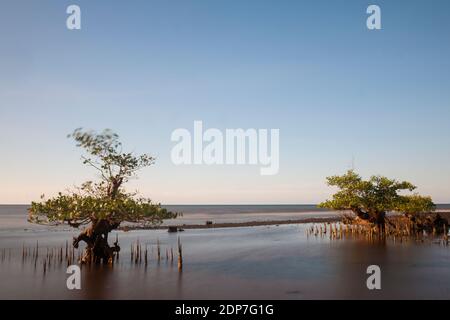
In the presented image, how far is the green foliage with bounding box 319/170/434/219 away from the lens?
5278 centimetres

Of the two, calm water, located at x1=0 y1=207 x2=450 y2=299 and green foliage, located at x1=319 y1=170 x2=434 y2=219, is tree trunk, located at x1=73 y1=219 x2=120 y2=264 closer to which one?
calm water, located at x1=0 y1=207 x2=450 y2=299

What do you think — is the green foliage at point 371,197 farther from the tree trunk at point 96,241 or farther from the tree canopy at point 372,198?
the tree trunk at point 96,241

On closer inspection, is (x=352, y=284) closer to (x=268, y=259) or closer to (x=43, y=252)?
(x=268, y=259)

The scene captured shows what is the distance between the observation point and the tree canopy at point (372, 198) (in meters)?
52.8

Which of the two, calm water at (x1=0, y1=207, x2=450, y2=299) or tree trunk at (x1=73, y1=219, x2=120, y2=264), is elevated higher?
tree trunk at (x1=73, y1=219, x2=120, y2=264)

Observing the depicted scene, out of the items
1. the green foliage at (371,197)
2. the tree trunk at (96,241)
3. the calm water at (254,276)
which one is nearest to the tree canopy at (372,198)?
the green foliage at (371,197)

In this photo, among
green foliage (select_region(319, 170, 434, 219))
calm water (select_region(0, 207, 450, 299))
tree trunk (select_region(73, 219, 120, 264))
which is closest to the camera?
calm water (select_region(0, 207, 450, 299))

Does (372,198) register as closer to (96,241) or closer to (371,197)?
(371,197)

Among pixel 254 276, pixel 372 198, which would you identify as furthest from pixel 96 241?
pixel 372 198

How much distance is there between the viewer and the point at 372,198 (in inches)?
2069

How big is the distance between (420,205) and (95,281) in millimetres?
45468

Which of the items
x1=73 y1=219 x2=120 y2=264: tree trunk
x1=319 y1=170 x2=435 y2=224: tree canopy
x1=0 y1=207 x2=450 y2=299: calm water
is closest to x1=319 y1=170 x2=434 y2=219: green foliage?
x1=319 y1=170 x2=435 y2=224: tree canopy

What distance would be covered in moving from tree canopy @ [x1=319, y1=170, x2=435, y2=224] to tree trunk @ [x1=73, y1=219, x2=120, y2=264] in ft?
104
